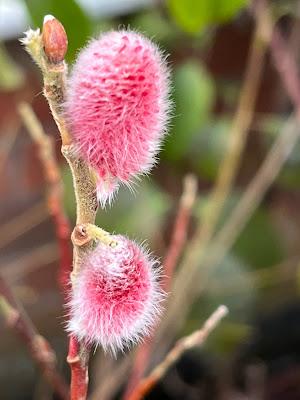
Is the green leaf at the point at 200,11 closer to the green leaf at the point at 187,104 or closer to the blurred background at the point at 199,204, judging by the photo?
the blurred background at the point at 199,204

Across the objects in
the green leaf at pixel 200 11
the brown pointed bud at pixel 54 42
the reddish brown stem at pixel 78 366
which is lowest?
the reddish brown stem at pixel 78 366

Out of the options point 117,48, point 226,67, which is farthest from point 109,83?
point 226,67

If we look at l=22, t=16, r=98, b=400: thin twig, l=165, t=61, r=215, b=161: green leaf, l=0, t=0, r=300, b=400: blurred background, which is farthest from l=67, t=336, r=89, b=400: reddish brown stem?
l=165, t=61, r=215, b=161: green leaf

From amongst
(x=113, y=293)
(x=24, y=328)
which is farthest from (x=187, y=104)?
(x=113, y=293)

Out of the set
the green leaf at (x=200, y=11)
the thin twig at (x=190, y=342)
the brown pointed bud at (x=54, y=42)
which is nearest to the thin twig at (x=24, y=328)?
the thin twig at (x=190, y=342)

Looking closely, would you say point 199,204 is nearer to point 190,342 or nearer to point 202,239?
point 202,239

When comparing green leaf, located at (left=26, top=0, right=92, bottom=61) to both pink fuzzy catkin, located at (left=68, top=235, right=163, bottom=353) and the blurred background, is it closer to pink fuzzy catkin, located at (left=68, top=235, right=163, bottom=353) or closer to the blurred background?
the blurred background
